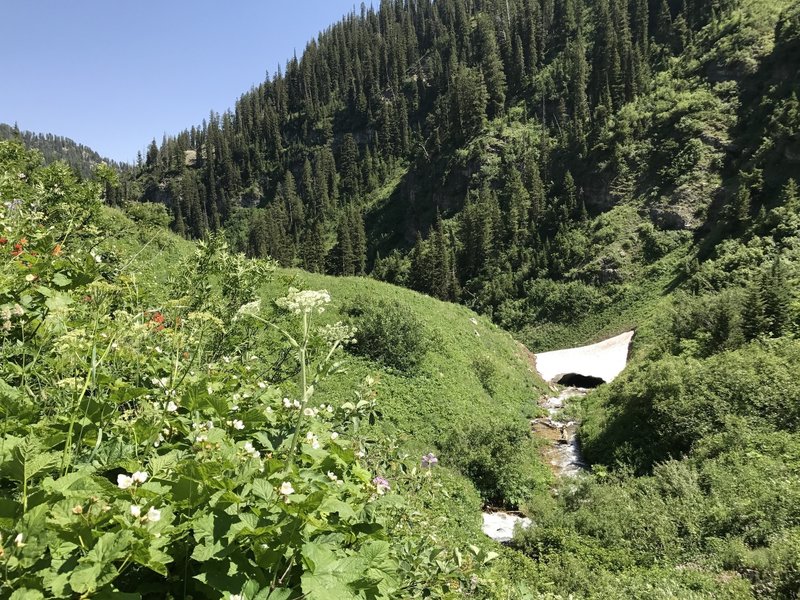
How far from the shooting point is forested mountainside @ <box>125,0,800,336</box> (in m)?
50.5

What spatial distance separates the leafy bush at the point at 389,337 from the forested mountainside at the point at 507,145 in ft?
114

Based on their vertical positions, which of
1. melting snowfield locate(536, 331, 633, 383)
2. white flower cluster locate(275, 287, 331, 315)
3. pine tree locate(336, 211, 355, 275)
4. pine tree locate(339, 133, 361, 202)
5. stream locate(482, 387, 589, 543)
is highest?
pine tree locate(339, 133, 361, 202)

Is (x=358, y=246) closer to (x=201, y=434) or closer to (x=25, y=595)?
(x=201, y=434)

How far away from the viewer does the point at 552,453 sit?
55.1 ft

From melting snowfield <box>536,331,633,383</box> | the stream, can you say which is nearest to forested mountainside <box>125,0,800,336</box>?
melting snowfield <box>536,331,633,383</box>

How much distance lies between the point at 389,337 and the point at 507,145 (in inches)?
2964

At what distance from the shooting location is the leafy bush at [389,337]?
17109 millimetres

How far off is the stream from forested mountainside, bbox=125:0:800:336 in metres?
28.8

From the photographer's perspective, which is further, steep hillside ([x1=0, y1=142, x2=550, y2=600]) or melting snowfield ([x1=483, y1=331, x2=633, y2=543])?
melting snowfield ([x1=483, y1=331, x2=633, y2=543])

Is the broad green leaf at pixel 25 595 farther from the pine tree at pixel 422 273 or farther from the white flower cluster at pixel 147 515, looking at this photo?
the pine tree at pixel 422 273

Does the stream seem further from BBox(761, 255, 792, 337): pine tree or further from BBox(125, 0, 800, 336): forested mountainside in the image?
BBox(125, 0, 800, 336): forested mountainside

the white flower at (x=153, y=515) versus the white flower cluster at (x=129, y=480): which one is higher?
the white flower cluster at (x=129, y=480)

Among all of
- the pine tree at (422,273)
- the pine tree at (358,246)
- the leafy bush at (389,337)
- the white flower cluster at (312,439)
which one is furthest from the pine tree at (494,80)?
the white flower cluster at (312,439)

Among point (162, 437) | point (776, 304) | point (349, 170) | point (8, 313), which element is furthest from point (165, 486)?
point (349, 170)
